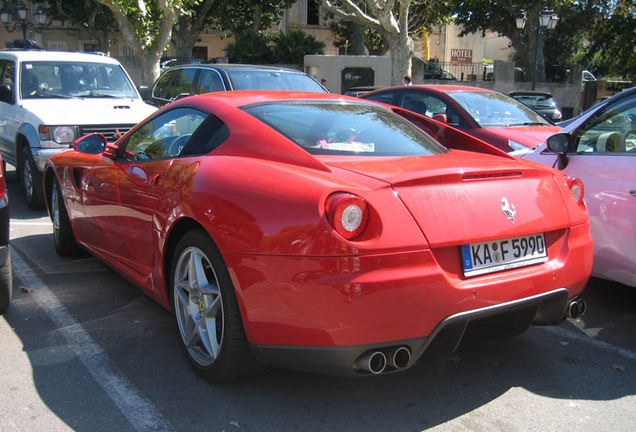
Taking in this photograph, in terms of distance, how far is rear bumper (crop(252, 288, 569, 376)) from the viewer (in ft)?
8.73

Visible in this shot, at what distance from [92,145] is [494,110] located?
19.6 feet

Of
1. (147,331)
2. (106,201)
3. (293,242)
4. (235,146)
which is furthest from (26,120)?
(293,242)

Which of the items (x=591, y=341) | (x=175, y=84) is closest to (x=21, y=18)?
(x=175, y=84)

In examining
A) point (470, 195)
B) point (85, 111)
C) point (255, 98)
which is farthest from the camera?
point (85, 111)

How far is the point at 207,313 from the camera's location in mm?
3234

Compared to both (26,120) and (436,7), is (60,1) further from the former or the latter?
(26,120)

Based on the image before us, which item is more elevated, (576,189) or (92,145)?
(92,145)

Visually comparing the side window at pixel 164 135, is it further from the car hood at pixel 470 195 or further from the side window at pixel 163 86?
the side window at pixel 163 86

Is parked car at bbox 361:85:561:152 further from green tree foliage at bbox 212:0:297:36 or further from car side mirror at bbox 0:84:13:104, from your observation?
green tree foliage at bbox 212:0:297:36

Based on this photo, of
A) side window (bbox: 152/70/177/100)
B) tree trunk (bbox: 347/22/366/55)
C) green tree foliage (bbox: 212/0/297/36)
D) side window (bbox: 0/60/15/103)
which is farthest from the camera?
green tree foliage (bbox: 212/0/297/36)

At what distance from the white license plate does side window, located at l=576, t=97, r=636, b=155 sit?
1861 millimetres

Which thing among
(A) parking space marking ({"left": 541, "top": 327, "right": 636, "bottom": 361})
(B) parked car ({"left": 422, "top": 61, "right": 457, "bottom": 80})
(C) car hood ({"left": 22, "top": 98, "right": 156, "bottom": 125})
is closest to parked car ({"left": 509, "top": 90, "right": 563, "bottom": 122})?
(C) car hood ({"left": 22, "top": 98, "right": 156, "bottom": 125})

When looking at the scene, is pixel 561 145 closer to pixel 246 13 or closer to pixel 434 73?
pixel 434 73

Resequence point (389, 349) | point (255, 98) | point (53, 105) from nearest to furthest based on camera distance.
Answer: point (389, 349), point (255, 98), point (53, 105)
